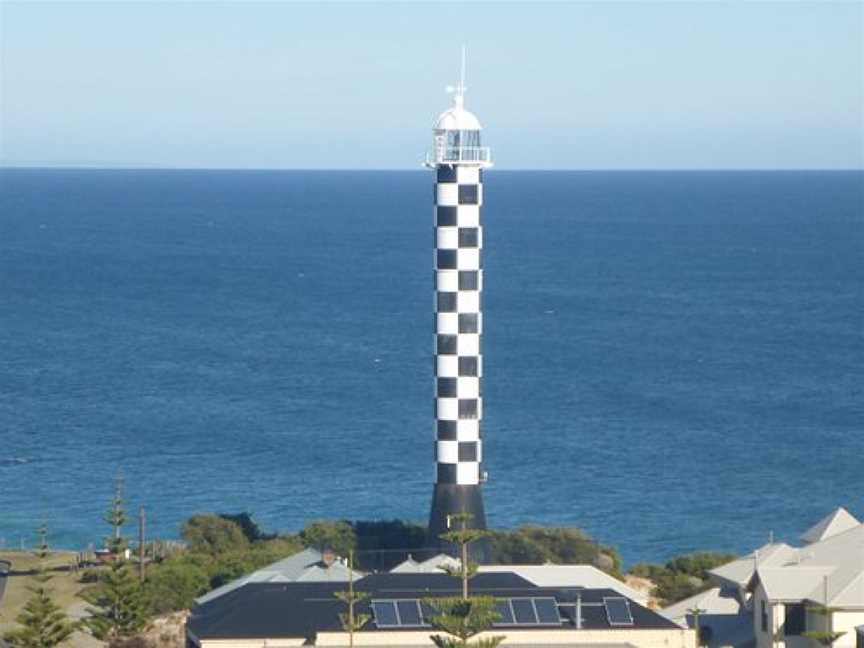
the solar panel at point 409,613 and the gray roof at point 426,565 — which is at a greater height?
the gray roof at point 426,565

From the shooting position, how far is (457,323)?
32812 millimetres

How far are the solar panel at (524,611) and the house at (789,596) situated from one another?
274 cm

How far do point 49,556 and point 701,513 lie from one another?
1631 centimetres

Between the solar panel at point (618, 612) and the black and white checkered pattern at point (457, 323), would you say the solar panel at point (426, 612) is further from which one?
A: the black and white checkered pattern at point (457, 323)

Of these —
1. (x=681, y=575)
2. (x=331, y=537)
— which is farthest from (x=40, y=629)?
(x=681, y=575)

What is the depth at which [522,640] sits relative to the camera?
1048 inches

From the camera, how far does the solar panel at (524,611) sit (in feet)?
88.7

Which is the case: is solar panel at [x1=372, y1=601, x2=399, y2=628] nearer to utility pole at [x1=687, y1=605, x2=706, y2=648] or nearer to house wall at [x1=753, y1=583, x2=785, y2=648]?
utility pole at [x1=687, y1=605, x2=706, y2=648]

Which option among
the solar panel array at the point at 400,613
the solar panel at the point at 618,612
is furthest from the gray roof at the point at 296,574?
the solar panel at the point at 618,612

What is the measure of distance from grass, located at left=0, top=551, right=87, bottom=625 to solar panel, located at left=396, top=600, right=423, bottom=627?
7678mm

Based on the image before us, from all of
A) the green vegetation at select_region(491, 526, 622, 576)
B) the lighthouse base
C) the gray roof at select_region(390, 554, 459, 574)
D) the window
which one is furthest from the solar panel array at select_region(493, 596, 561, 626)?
the green vegetation at select_region(491, 526, 622, 576)

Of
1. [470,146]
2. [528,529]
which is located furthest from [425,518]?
[470,146]

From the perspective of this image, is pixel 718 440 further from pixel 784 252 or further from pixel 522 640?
pixel 784 252

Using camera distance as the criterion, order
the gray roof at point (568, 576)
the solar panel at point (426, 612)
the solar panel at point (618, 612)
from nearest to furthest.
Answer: the solar panel at point (426, 612) → the solar panel at point (618, 612) → the gray roof at point (568, 576)
